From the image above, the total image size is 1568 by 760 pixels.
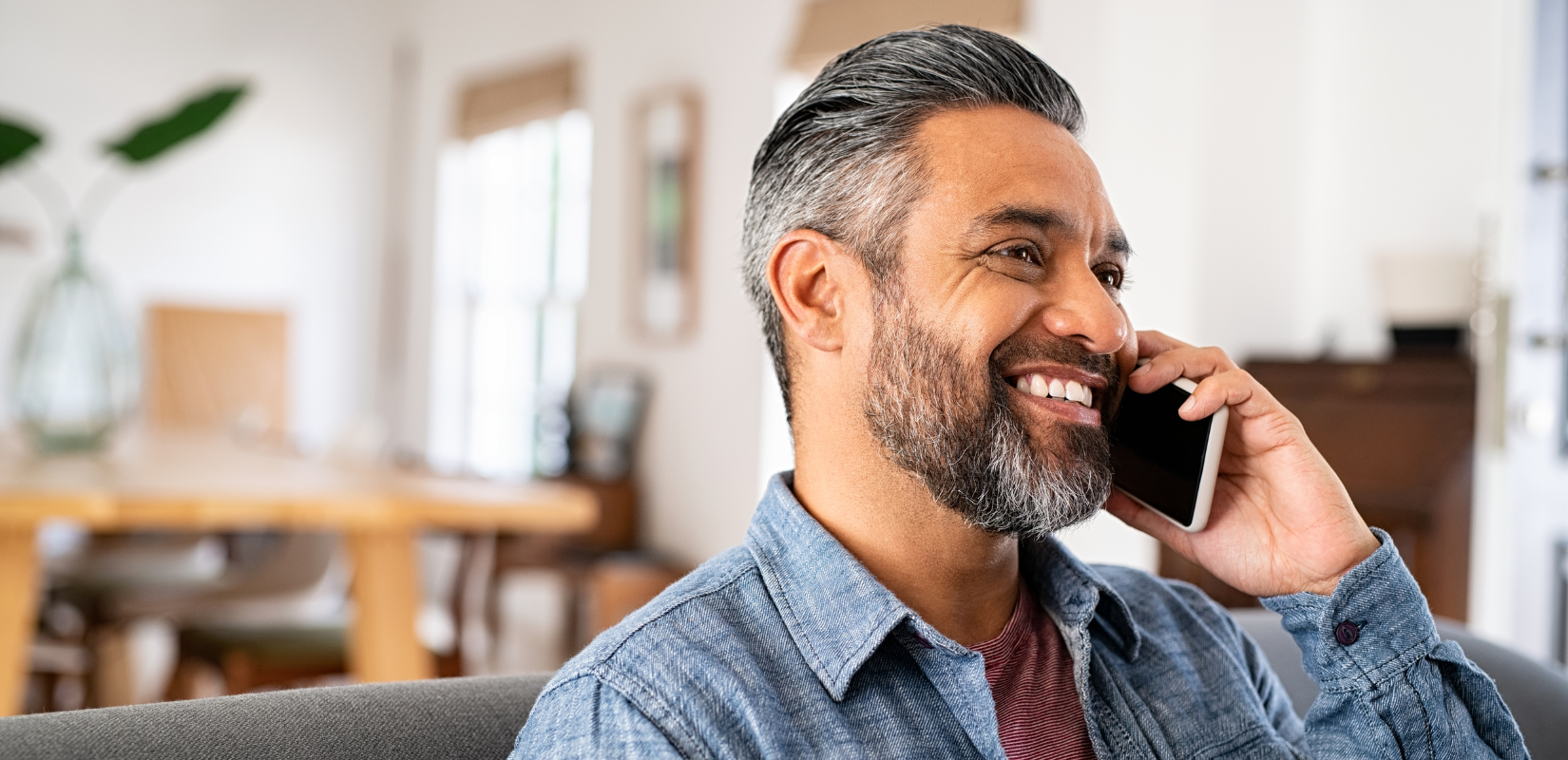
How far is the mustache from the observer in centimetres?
105

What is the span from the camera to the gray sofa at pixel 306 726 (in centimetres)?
90

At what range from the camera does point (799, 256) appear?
3.78 ft

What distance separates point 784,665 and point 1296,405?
2.37 m

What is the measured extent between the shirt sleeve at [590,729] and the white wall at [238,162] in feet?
23.0

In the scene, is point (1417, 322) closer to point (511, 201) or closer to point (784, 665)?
point (784, 665)

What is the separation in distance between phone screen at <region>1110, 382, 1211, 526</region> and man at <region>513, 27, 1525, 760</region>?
2 cm

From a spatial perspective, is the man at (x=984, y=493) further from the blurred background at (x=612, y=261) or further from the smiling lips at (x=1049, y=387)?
the blurred background at (x=612, y=261)

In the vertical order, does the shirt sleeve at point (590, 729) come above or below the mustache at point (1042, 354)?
below

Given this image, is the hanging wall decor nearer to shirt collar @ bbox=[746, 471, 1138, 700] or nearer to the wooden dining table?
the wooden dining table

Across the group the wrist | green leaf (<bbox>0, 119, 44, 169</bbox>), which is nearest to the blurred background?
green leaf (<bbox>0, 119, 44, 169</bbox>)

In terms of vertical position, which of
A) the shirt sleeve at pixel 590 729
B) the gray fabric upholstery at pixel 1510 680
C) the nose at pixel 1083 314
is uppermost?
the nose at pixel 1083 314

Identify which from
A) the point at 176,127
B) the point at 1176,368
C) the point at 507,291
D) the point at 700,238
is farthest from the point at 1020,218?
the point at 507,291

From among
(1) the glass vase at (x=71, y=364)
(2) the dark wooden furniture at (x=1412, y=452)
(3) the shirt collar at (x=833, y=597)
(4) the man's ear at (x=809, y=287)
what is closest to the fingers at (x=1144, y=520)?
(3) the shirt collar at (x=833, y=597)

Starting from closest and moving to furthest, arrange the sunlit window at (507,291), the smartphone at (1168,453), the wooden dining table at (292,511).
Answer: the smartphone at (1168,453) → the wooden dining table at (292,511) → the sunlit window at (507,291)
